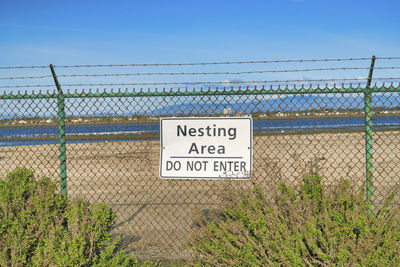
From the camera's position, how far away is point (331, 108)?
5609mm

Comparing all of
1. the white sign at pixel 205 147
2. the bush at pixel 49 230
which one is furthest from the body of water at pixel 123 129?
the bush at pixel 49 230

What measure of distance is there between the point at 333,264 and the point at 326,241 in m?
0.40

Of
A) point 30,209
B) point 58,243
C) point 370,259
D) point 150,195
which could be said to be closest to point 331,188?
point 370,259

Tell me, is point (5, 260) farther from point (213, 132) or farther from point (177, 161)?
point (213, 132)

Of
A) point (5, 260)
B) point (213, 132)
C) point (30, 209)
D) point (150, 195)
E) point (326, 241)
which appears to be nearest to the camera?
point (326, 241)

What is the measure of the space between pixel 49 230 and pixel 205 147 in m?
2.09

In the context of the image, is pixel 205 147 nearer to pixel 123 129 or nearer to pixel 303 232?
pixel 303 232

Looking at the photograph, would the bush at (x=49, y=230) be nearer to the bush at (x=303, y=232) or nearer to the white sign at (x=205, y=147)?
the bush at (x=303, y=232)

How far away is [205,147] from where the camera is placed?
5.12 metres

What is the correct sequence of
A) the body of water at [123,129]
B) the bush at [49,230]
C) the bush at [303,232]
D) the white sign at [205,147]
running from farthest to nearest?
the body of water at [123,129] → the white sign at [205,147] → the bush at [49,230] → the bush at [303,232]

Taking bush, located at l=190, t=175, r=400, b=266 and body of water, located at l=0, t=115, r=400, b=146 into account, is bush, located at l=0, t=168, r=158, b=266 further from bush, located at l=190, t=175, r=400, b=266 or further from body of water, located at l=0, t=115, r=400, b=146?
body of water, located at l=0, t=115, r=400, b=146

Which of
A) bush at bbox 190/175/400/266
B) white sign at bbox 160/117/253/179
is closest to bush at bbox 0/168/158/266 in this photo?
bush at bbox 190/175/400/266

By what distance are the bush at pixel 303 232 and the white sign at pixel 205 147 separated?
32.4 inches

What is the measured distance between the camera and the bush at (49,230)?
12.7ft
